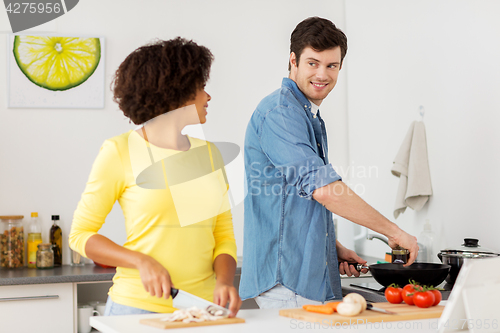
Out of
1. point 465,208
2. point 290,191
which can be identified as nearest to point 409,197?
point 465,208

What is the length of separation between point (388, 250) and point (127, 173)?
5.73ft

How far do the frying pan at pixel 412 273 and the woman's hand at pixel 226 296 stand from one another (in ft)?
2.05

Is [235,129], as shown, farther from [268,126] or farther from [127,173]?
[127,173]

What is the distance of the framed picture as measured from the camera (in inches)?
99.9

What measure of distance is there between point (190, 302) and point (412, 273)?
0.76m

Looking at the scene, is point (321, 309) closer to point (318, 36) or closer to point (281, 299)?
point (281, 299)

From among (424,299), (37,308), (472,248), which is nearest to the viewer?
(424,299)

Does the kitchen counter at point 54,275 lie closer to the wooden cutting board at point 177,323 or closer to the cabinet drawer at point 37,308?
the cabinet drawer at point 37,308

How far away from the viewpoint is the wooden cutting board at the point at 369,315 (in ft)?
3.67

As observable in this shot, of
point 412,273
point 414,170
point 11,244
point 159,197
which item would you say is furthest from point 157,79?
point 11,244

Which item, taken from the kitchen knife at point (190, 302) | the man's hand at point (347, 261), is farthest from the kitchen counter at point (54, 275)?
the kitchen knife at point (190, 302)

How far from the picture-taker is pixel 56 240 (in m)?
2.52

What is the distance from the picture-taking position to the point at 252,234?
4.87ft

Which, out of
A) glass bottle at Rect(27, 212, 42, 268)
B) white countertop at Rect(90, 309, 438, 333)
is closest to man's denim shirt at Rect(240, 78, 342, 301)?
white countertop at Rect(90, 309, 438, 333)
